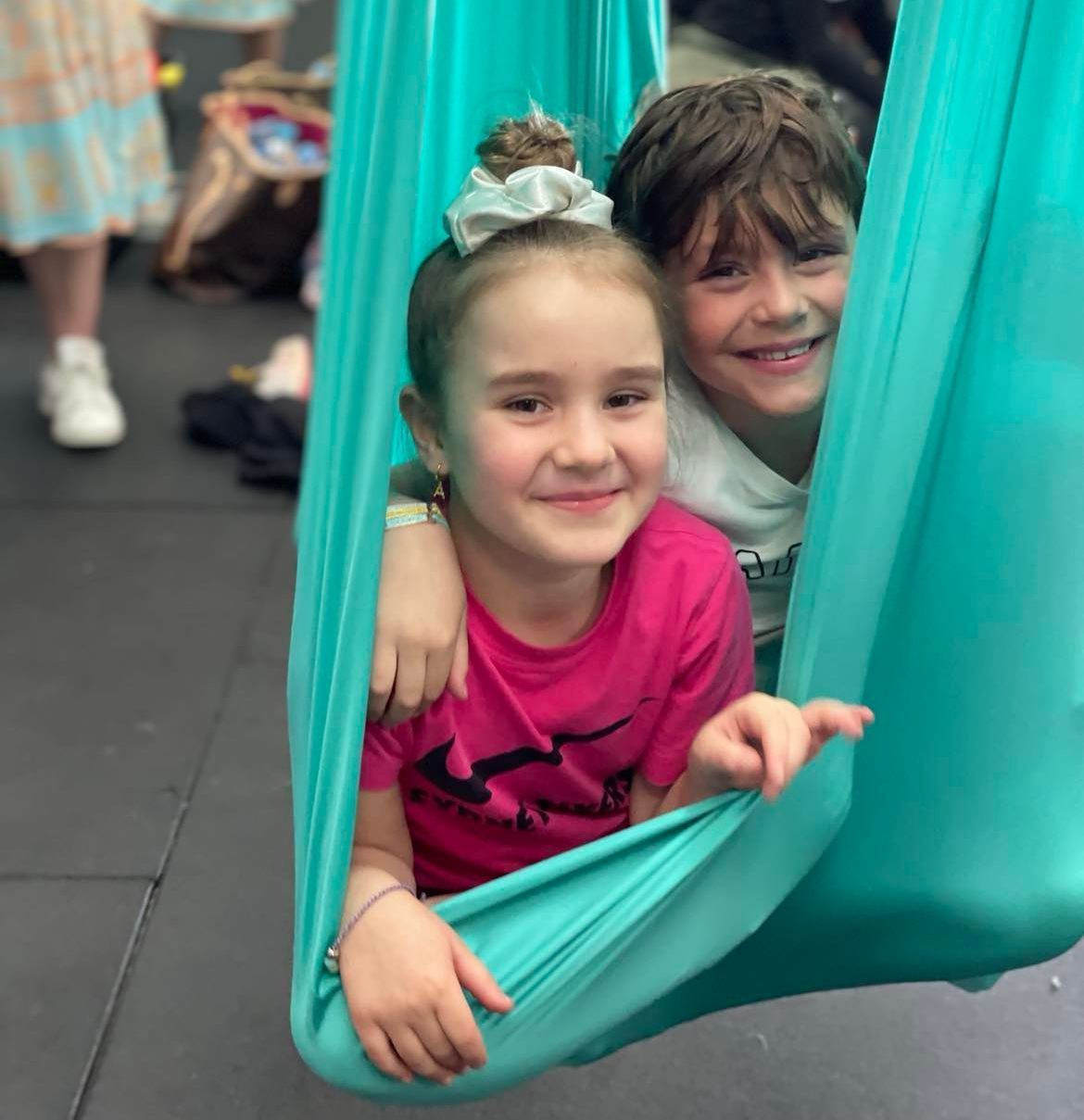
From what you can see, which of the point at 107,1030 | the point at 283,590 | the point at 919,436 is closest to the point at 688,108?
the point at 919,436

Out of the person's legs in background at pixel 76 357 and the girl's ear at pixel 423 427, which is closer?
the girl's ear at pixel 423 427

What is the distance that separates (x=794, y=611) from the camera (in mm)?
917

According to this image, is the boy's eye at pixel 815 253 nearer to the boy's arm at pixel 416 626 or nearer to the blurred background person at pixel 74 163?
the boy's arm at pixel 416 626

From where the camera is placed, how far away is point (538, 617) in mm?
1037

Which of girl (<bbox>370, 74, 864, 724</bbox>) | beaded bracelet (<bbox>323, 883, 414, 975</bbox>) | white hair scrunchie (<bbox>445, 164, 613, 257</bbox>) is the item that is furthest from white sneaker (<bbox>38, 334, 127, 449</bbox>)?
beaded bracelet (<bbox>323, 883, 414, 975</bbox>)

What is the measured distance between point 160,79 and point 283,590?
2.10m

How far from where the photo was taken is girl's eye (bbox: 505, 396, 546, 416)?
3.04 ft

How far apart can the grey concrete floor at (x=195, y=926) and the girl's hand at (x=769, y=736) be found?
0.64m

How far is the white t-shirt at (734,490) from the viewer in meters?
1.13

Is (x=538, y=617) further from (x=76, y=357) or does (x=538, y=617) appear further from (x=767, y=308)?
(x=76, y=357)

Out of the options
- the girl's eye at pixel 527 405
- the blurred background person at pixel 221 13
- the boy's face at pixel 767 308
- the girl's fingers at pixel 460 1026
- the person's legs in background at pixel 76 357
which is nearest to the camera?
the girl's fingers at pixel 460 1026

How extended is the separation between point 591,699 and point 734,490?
0.75ft

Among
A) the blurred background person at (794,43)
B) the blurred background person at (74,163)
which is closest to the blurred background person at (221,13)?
the blurred background person at (74,163)

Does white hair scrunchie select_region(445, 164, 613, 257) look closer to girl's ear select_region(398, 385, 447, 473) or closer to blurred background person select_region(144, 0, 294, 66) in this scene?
girl's ear select_region(398, 385, 447, 473)
